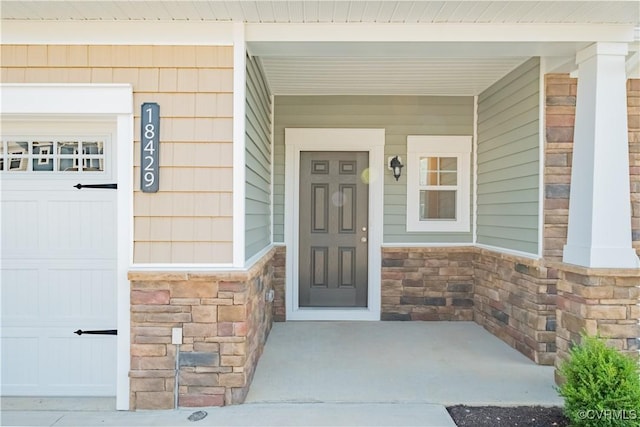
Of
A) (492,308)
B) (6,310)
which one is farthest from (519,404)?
(6,310)

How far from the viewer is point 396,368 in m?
3.41

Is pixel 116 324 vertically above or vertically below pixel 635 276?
below

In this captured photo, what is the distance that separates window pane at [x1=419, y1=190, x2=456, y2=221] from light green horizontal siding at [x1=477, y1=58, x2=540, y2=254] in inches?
12.4

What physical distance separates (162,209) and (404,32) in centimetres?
206

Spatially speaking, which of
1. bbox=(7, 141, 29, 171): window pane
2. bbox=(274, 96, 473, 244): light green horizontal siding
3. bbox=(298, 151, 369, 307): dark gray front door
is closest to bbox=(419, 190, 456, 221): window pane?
bbox=(274, 96, 473, 244): light green horizontal siding

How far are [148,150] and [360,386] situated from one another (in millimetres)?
2287

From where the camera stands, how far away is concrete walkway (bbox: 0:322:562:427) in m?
2.63

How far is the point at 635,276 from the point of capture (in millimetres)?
2807

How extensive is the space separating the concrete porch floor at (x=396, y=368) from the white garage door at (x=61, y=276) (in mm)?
1256

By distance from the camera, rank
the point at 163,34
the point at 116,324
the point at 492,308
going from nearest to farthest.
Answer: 1. the point at 163,34
2. the point at 116,324
3. the point at 492,308

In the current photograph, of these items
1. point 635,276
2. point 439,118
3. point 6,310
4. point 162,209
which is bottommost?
point 6,310

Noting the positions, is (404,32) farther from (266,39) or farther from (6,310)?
(6,310)

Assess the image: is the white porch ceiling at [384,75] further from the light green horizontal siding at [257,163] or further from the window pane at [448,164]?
the window pane at [448,164]

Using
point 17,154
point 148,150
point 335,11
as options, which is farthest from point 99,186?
point 335,11
